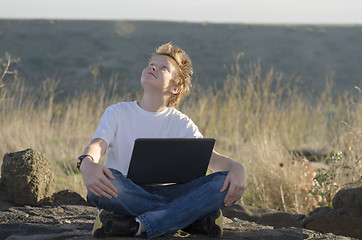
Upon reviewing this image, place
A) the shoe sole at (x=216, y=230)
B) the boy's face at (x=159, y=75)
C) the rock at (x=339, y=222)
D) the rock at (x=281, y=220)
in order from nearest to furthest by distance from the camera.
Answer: the shoe sole at (x=216, y=230)
the boy's face at (x=159, y=75)
the rock at (x=339, y=222)
the rock at (x=281, y=220)

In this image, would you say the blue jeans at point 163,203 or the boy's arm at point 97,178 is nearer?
the boy's arm at point 97,178

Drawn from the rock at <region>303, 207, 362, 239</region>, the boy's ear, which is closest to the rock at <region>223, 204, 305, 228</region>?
the rock at <region>303, 207, 362, 239</region>

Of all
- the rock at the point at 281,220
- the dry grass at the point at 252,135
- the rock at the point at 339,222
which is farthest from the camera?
the dry grass at the point at 252,135

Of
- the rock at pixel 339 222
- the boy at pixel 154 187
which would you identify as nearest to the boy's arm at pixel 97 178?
the boy at pixel 154 187

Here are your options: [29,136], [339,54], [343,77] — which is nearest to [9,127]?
[29,136]

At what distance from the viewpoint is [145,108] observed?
3182 millimetres

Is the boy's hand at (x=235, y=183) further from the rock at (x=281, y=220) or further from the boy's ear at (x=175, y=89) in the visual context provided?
the rock at (x=281, y=220)

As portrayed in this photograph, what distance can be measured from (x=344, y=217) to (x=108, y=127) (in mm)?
1828

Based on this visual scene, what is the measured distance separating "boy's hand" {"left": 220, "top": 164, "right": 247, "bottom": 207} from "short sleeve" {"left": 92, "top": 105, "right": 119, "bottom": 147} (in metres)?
0.68

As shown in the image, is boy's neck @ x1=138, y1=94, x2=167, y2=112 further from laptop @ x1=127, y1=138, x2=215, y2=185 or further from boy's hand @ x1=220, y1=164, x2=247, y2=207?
boy's hand @ x1=220, y1=164, x2=247, y2=207

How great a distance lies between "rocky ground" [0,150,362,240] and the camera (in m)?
3.13

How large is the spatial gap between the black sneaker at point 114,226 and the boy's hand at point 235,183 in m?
0.52

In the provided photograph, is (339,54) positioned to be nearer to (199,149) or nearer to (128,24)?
(128,24)

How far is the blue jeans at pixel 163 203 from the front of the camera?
2.85 m
